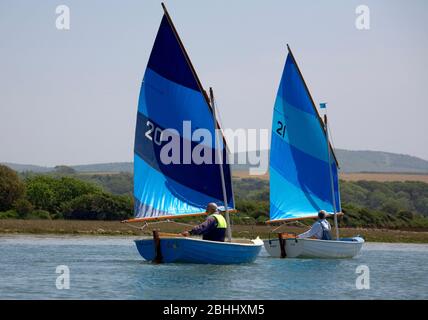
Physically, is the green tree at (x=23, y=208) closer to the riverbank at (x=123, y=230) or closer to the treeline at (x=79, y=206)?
the treeline at (x=79, y=206)

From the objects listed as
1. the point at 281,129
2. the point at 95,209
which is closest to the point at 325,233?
the point at 281,129

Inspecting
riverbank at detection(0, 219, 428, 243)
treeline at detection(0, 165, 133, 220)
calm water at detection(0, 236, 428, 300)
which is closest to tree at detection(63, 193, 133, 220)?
treeline at detection(0, 165, 133, 220)

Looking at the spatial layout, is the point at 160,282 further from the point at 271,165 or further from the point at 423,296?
the point at 271,165

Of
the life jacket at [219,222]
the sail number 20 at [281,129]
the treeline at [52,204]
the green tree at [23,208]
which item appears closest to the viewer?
the life jacket at [219,222]

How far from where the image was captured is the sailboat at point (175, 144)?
37938mm

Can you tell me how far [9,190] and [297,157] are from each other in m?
31.2

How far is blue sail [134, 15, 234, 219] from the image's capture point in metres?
38.0

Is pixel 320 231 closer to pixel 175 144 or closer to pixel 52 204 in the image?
pixel 175 144

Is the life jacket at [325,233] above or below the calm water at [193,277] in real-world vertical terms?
above

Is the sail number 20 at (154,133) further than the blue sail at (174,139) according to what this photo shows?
Yes

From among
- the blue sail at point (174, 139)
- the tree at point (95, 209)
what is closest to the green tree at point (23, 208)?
the tree at point (95, 209)

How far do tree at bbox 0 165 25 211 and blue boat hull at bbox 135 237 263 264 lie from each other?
36249 mm

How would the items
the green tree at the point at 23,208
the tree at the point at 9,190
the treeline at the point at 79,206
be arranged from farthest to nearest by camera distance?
the tree at the point at 9,190 → the treeline at the point at 79,206 → the green tree at the point at 23,208

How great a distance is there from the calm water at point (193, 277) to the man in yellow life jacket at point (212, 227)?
3.61ft
